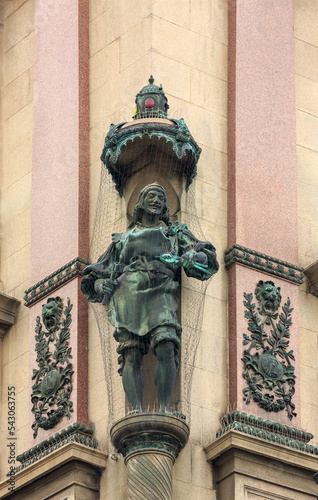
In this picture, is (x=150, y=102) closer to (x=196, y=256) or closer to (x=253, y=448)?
(x=196, y=256)

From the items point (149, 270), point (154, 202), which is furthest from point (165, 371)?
→ point (154, 202)

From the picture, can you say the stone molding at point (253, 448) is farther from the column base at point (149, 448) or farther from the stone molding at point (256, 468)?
the column base at point (149, 448)

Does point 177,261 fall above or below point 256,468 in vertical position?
above

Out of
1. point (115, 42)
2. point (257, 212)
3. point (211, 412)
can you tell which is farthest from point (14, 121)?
point (211, 412)

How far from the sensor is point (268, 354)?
72.4ft

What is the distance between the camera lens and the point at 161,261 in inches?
838

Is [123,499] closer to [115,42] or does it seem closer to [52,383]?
[52,383]

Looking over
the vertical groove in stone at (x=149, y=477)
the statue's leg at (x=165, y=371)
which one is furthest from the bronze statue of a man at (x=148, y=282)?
the vertical groove in stone at (x=149, y=477)

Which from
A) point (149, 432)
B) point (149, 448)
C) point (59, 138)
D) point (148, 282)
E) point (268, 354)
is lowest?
point (149, 448)

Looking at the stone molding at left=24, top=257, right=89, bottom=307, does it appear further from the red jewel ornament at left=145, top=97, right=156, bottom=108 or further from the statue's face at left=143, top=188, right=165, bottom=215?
the red jewel ornament at left=145, top=97, right=156, bottom=108

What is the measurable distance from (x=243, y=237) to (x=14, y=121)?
468 cm

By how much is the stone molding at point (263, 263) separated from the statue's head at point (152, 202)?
97 centimetres

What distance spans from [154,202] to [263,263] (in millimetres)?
1689

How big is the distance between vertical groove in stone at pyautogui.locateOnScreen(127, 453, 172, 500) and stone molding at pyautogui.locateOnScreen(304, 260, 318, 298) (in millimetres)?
3699
